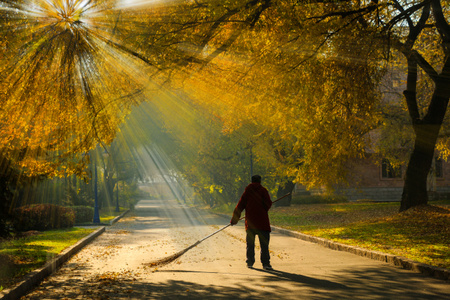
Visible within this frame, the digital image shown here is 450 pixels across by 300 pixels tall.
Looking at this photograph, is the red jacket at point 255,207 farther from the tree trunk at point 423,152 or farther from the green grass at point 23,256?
the tree trunk at point 423,152

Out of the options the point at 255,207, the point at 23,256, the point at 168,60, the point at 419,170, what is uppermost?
the point at 168,60

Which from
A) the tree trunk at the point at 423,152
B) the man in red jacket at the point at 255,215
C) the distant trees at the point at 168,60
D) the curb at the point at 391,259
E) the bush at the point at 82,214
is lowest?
the bush at the point at 82,214

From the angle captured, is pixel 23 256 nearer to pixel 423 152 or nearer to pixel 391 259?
pixel 391 259

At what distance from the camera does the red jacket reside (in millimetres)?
10023

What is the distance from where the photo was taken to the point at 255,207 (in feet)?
33.2

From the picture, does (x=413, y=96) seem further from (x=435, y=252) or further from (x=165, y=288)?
(x=165, y=288)

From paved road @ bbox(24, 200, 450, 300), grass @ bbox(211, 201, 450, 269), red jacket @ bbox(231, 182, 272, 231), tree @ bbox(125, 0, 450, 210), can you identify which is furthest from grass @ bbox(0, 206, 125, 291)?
grass @ bbox(211, 201, 450, 269)

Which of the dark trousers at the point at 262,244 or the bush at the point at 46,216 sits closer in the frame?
the dark trousers at the point at 262,244

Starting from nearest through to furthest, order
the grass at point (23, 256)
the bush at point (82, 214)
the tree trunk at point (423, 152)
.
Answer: the grass at point (23, 256)
the tree trunk at point (423, 152)
the bush at point (82, 214)

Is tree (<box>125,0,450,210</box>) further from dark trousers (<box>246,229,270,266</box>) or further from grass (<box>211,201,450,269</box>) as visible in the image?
dark trousers (<box>246,229,270,266</box>)

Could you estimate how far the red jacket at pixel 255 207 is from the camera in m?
10.0

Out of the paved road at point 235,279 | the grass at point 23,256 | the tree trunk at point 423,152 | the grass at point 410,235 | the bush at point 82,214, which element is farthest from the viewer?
the bush at point 82,214

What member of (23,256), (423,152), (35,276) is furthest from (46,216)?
(423,152)

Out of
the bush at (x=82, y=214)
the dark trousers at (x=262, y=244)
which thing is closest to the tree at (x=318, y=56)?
the dark trousers at (x=262, y=244)
